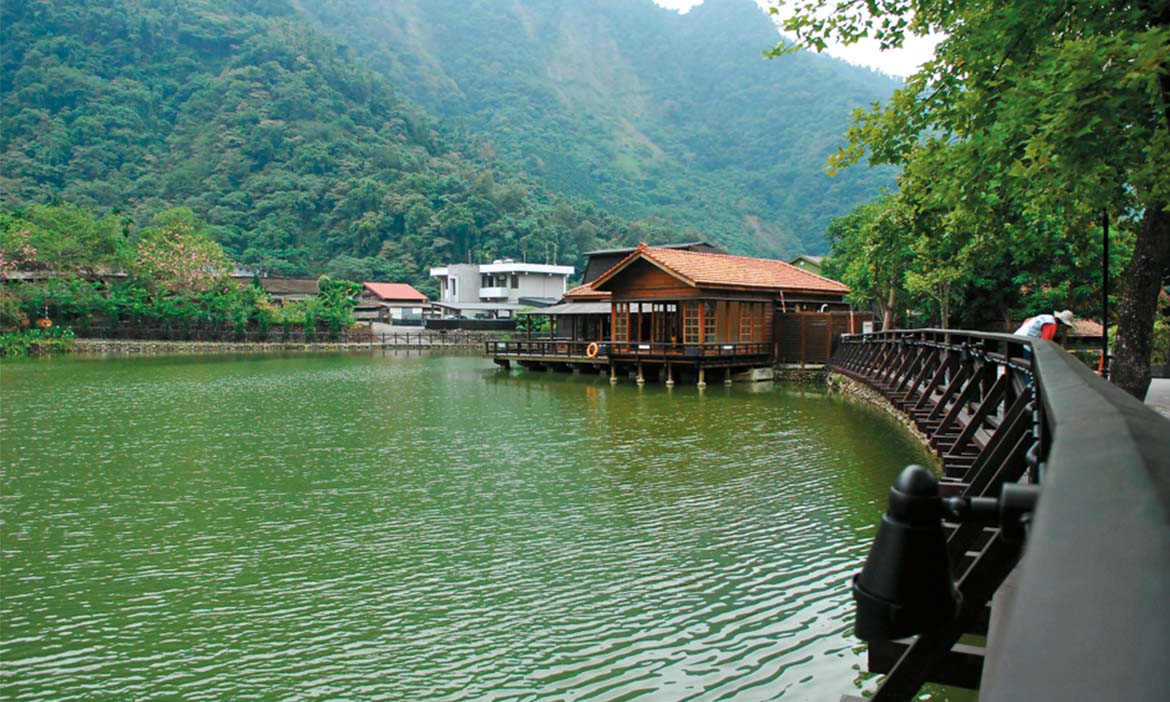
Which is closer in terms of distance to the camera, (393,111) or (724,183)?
(393,111)

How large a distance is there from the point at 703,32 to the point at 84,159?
12002 centimetres

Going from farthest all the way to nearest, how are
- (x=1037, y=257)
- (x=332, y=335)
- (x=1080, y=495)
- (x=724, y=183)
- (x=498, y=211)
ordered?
(x=724, y=183) < (x=498, y=211) < (x=332, y=335) < (x=1037, y=257) < (x=1080, y=495)

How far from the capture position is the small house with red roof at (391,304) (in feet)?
197

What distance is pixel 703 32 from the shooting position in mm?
161750

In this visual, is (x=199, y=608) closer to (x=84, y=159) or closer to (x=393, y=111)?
(x=84, y=159)

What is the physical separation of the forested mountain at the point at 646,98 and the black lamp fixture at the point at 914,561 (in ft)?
301

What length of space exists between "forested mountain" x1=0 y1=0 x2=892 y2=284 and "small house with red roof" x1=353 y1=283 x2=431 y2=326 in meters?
7.96

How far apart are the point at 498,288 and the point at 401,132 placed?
40.6 m

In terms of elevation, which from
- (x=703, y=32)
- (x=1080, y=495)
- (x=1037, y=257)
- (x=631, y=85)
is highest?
(x=703, y=32)

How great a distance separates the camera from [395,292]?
210ft

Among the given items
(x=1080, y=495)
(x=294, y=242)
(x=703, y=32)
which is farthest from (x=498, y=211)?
(x=703, y=32)

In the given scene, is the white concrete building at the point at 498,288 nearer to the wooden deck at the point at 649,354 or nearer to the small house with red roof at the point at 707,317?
the wooden deck at the point at 649,354

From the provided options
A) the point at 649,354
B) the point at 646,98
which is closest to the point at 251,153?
the point at 649,354

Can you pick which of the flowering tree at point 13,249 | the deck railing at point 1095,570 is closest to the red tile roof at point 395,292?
the flowering tree at point 13,249
